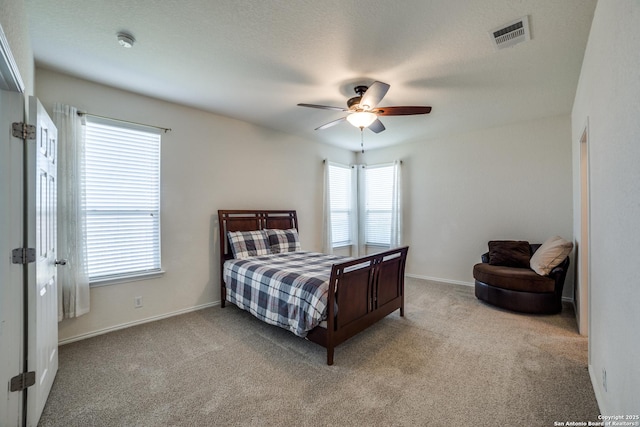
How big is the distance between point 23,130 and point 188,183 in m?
2.02

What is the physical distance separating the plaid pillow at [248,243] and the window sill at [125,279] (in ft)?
3.04

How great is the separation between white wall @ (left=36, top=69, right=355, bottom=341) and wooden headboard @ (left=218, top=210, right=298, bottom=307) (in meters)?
0.13

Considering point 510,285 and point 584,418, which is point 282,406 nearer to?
point 584,418

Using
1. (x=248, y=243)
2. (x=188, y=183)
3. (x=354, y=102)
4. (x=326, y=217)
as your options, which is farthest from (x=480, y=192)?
(x=188, y=183)

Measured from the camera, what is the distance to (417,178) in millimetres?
5395

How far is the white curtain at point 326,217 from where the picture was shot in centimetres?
541

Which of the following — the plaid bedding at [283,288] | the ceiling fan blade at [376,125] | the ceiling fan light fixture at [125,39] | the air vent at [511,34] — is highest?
the ceiling fan light fixture at [125,39]

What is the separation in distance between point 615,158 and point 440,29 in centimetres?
145

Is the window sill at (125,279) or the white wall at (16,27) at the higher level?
the white wall at (16,27)

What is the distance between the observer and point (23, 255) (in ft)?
5.23

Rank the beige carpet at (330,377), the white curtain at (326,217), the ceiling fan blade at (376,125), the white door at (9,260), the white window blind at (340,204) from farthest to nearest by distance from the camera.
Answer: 1. the white window blind at (340,204)
2. the white curtain at (326,217)
3. the ceiling fan blade at (376,125)
4. the beige carpet at (330,377)
5. the white door at (9,260)

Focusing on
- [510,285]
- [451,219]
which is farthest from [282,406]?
[451,219]

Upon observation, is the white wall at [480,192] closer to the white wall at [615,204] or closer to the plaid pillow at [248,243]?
the white wall at [615,204]

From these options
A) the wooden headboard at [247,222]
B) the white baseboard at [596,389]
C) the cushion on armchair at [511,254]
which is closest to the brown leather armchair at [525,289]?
the cushion on armchair at [511,254]
